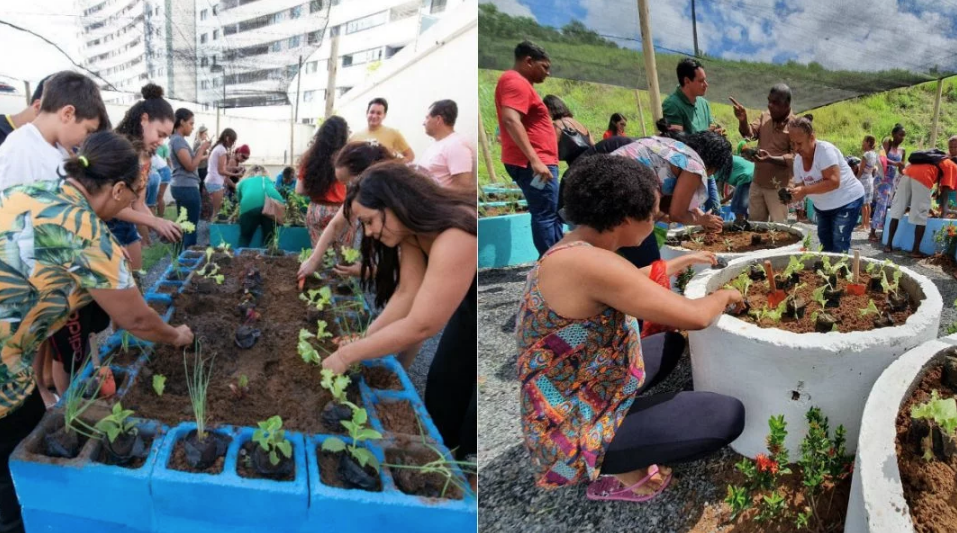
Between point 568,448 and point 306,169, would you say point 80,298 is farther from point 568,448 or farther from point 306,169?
point 306,169

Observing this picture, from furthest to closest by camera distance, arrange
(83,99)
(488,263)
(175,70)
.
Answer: (175,70), (488,263), (83,99)

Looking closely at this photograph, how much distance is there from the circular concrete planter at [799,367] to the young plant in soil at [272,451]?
1.26m

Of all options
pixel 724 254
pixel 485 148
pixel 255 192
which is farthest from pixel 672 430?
pixel 485 148

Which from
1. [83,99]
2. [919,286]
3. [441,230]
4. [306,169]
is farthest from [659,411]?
[306,169]

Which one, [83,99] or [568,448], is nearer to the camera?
[568,448]

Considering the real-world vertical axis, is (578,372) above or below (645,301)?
below

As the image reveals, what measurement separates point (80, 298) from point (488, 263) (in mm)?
3467

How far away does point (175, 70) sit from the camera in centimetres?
554

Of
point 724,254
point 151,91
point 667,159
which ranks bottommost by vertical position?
point 724,254

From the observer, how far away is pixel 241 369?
89.5 inches

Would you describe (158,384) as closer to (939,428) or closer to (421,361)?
(421,361)

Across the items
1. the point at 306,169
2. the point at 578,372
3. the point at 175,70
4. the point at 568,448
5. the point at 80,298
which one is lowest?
the point at 568,448

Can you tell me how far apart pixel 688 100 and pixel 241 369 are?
2.55 meters

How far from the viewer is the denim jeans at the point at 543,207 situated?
3.33 metres
